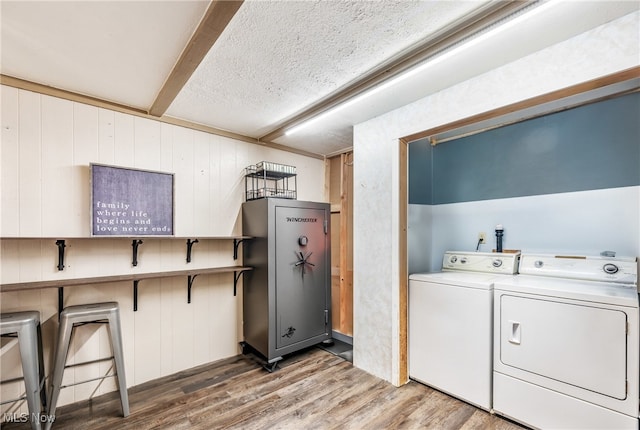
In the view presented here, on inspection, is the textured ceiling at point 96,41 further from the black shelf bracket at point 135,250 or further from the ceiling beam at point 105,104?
the black shelf bracket at point 135,250

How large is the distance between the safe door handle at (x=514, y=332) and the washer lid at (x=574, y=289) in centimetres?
22

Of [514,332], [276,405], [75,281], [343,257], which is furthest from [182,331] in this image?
[514,332]

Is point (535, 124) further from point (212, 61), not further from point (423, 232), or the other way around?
point (212, 61)

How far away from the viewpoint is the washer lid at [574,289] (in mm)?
1610

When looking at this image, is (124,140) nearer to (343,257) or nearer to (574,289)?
(343,257)

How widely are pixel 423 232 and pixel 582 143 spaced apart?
143 cm

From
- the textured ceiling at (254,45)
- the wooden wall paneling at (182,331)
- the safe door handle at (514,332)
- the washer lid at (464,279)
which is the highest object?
the textured ceiling at (254,45)

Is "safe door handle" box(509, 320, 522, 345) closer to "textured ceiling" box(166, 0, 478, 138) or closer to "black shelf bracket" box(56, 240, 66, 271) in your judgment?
"textured ceiling" box(166, 0, 478, 138)

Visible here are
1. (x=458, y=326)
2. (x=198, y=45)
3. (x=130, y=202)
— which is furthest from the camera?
(x=130, y=202)

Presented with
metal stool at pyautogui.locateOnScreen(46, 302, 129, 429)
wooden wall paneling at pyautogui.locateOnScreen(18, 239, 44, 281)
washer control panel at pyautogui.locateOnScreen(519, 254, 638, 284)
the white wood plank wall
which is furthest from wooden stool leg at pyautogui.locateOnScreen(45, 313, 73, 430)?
washer control panel at pyautogui.locateOnScreen(519, 254, 638, 284)

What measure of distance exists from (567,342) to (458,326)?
0.65m

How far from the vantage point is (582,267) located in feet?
6.82

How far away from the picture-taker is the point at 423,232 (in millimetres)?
2926

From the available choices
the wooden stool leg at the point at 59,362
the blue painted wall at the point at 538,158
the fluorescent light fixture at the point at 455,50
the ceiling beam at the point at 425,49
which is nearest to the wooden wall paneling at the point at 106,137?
the wooden stool leg at the point at 59,362
